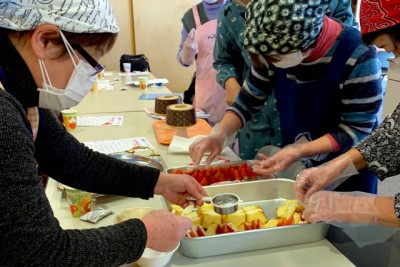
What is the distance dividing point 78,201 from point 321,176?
67 centimetres

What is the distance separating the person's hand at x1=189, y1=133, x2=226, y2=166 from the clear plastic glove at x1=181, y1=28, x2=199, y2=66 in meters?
1.17

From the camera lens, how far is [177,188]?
1.08 m

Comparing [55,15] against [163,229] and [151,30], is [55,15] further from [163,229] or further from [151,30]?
[151,30]

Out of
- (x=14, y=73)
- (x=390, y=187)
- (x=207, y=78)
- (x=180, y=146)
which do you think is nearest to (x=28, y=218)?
(x=14, y=73)

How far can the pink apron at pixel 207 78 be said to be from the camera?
2326mm

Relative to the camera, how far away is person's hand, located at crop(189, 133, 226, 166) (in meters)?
1.41

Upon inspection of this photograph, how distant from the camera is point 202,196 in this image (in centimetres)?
110

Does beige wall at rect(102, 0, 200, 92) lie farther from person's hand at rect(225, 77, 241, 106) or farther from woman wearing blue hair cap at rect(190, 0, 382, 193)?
woman wearing blue hair cap at rect(190, 0, 382, 193)

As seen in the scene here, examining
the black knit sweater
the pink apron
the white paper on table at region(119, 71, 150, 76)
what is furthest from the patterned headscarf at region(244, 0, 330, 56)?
the white paper on table at region(119, 71, 150, 76)

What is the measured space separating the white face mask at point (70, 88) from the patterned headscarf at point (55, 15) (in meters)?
0.03

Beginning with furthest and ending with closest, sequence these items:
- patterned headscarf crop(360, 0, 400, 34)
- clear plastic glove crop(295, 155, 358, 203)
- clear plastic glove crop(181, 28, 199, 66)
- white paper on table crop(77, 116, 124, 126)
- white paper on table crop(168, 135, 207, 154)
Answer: clear plastic glove crop(181, 28, 199, 66)
white paper on table crop(77, 116, 124, 126)
white paper on table crop(168, 135, 207, 154)
clear plastic glove crop(295, 155, 358, 203)
patterned headscarf crop(360, 0, 400, 34)

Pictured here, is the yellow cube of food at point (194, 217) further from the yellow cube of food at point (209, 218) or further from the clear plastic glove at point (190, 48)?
the clear plastic glove at point (190, 48)

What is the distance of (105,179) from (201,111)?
1.37 metres

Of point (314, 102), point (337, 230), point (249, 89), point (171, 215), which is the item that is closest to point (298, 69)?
point (314, 102)
